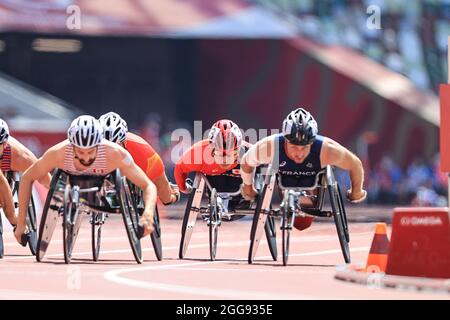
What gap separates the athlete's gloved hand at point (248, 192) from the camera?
64.6ft

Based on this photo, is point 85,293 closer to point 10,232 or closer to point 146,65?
point 10,232

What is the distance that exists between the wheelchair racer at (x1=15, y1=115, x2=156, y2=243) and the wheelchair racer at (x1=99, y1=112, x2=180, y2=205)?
1.60m

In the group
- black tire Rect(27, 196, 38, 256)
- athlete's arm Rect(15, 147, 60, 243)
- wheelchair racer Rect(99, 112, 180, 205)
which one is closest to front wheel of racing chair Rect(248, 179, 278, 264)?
wheelchair racer Rect(99, 112, 180, 205)

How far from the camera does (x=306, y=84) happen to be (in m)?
51.0

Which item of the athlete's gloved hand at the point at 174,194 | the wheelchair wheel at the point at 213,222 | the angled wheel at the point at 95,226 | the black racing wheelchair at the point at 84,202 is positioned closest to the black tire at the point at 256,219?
the wheelchair wheel at the point at 213,222

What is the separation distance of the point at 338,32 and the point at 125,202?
1337 inches

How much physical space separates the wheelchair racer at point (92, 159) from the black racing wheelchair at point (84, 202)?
0.09m

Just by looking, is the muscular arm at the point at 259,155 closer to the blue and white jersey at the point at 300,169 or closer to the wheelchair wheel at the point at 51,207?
the blue and white jersey at the point at 300,169

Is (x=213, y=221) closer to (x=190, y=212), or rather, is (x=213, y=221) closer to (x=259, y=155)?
(x=190, y=212)

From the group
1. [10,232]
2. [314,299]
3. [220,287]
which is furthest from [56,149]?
[10,232]

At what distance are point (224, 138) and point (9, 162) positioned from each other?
2.75m

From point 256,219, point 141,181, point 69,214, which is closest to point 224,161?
point 256,219

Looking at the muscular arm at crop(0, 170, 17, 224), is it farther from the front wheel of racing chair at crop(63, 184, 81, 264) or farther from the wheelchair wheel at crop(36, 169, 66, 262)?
the front wheel of racing chair at crop(63, 184, 81, 264)
